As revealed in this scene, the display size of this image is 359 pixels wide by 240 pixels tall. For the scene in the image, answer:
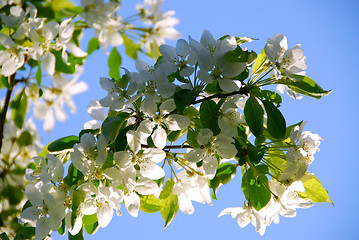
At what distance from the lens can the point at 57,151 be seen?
1112mm

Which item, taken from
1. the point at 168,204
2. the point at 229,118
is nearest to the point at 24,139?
the point at 168,204

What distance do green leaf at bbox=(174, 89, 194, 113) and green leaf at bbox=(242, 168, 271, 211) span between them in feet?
1.05

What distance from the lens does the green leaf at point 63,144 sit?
1101mm

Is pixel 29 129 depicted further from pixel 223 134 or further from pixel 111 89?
pixel 223 134

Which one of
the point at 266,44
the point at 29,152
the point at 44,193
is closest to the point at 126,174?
the point at 44,193

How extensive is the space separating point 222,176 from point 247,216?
7.1 inches

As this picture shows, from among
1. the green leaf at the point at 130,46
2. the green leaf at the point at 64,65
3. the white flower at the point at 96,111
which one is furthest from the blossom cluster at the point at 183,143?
the green leaf at the point at 130,46

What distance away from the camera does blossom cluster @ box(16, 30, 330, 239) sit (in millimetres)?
988

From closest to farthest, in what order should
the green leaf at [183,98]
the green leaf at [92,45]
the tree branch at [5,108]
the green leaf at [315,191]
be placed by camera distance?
the green leaf at [183,98]
the green leaf at [315,191]
the tree branch at [5,108]
the green leaf at [92,45]

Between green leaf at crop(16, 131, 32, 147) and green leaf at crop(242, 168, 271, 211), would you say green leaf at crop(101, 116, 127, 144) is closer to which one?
green leaf at crop(242, 168, 271, 211)

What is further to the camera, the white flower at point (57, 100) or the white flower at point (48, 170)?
the white flower at point (57, 100)

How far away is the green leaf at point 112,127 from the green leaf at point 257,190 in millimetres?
420

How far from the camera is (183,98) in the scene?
3.12ft

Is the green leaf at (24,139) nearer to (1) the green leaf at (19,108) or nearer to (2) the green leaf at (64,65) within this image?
(1) the green leaf at (19,108)
